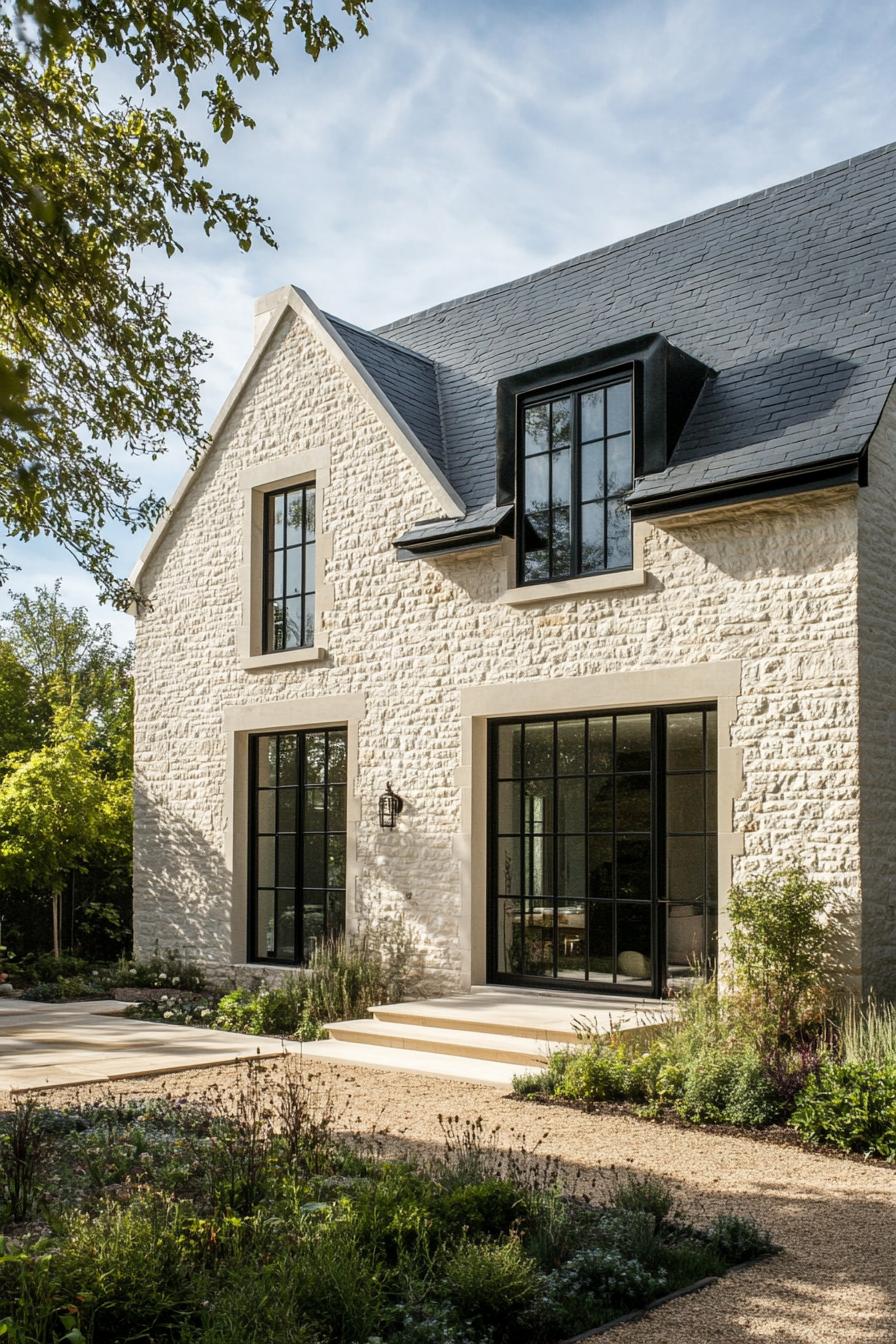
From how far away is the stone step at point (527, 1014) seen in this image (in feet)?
29.0

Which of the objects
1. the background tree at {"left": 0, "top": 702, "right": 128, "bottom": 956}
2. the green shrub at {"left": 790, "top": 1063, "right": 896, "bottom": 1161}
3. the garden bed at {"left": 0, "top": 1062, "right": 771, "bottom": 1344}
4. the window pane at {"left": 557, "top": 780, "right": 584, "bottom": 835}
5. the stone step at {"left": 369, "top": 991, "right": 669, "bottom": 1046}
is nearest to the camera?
the garden bed at {"left": 0, "top": 1062, "right": 771, "bottom": 1344}

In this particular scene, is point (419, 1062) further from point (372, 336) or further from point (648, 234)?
point (648, 234)

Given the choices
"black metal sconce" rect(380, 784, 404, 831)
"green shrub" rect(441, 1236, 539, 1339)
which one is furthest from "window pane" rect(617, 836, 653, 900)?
"green shrub" rect(441, 1236, 539, 1339)

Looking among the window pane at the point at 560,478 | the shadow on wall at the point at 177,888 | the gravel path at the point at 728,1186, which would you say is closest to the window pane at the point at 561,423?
the window pane at the point at 560,478

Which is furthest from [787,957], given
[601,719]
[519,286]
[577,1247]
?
[519,286]

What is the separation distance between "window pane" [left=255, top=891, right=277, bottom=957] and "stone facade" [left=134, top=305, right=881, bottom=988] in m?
0.19

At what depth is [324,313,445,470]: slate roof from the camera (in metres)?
12.6

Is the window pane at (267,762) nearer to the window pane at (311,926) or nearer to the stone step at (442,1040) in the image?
the window pane at (311,926)

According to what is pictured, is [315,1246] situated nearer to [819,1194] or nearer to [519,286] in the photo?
[819,1194]

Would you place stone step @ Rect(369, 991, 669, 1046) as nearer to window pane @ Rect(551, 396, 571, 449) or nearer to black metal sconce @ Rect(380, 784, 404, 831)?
black metal sconce @ Rect(380, 784, 404, 831)

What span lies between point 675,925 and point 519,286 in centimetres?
776

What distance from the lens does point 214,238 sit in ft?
21.8

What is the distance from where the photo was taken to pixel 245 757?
13625mm

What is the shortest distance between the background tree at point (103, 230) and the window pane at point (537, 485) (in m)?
3.91
